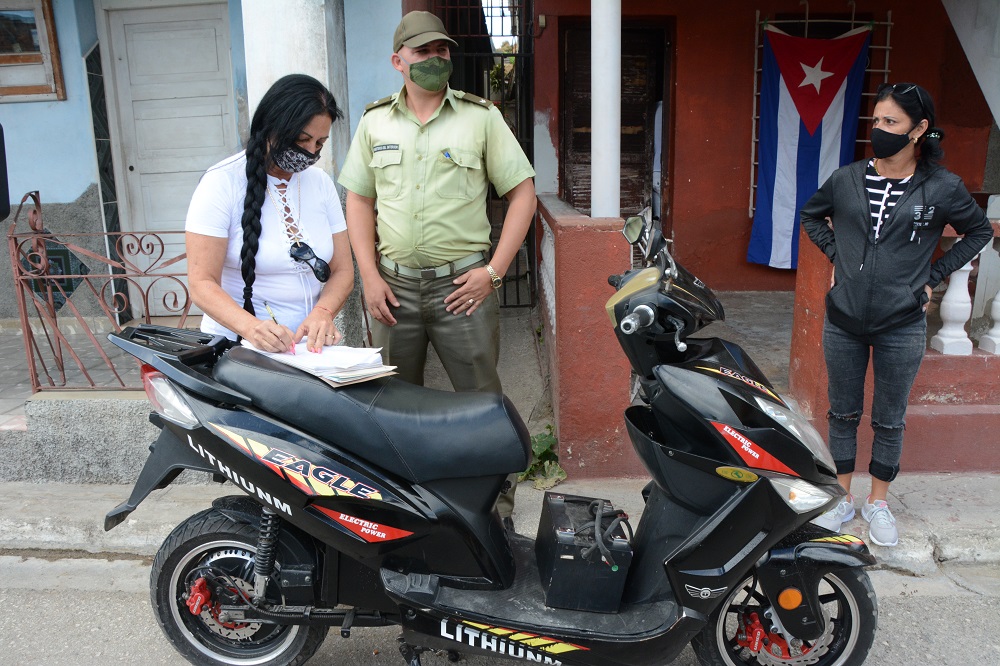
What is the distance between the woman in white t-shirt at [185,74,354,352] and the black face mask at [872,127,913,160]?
2005 mm

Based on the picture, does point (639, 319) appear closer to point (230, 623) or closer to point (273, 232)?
point (273, 232)

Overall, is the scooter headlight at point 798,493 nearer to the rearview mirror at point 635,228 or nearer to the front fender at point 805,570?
the front fender at point 805,570

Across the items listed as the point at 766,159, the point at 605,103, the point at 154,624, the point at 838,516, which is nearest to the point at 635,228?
the point at 605,103

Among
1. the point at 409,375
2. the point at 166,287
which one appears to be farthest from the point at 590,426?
the point at 166,287

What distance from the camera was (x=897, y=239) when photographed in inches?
119

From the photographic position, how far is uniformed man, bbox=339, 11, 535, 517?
3.16 metres

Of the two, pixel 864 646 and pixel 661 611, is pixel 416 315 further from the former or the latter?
pixel 864 646

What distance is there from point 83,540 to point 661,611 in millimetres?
2743

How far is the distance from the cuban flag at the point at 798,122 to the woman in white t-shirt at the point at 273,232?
4.84 m

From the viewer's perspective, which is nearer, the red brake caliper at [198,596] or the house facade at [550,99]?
the red brake caliper at [198,596]

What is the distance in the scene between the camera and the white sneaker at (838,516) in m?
3.32

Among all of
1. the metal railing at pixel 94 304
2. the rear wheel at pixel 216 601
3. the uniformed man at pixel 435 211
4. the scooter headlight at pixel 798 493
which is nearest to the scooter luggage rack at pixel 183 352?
the rear wheel at pixel 216 601

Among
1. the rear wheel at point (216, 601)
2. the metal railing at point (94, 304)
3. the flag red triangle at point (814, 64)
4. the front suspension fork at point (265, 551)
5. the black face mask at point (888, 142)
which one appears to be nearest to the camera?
the front suspension fork at point (265, 551)

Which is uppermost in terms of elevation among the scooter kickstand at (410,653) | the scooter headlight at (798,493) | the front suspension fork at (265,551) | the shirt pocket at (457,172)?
the shirt pocket at (457,172)
